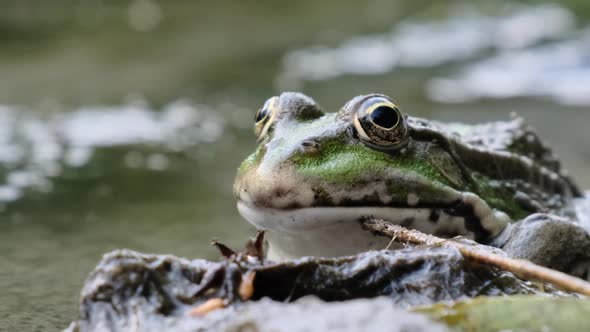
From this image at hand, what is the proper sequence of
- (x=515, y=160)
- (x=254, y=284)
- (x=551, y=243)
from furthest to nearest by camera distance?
1. (x=515, y=160)
2. (x=551, y=243)
3. (x=254, y=284)

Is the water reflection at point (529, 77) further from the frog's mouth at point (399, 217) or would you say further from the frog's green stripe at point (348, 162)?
the frog's green stripe at point (348, 162)

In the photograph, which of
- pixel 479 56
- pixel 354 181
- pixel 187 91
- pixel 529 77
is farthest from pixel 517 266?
pixel 479 56

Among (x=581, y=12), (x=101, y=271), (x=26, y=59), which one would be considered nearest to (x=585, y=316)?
(x=101, y=271)

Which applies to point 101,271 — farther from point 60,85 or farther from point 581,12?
point 581,12

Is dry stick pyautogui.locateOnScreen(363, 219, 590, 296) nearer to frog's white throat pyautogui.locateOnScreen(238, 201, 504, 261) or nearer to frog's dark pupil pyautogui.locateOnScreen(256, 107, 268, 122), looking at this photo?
frog's white throat pyautogui.locateOnScreen(238, 201, 504, 261)

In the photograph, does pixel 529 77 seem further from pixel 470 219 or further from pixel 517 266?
pixel 517 266

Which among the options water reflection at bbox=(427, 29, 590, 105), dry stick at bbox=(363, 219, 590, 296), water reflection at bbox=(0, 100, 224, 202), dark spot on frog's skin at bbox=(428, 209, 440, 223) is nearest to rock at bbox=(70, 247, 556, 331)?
dry stick at bbox=(363, 219, 590, 296)
